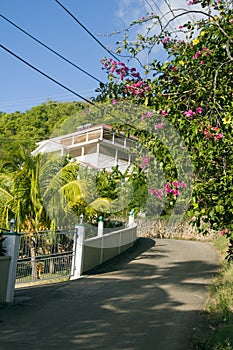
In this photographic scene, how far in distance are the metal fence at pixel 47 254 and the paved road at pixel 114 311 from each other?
62 centimetres

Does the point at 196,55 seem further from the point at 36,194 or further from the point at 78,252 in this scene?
the point at 36,194

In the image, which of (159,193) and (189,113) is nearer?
(189,113)

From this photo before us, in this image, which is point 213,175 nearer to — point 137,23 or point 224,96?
point 224,96

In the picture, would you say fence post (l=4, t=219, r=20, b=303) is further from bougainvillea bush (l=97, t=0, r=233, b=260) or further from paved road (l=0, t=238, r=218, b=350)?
bougainvillea bush (l=97, t=0, r=233, b=260)

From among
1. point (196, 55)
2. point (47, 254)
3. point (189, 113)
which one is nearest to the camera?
point (189, 113)

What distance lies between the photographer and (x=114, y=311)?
7625 millimetres

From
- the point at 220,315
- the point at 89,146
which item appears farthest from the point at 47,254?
the point at 89,146

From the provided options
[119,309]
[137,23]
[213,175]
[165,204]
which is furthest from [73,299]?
[137,23]

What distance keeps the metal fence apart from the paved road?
0.62 meters

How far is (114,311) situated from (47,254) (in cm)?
400

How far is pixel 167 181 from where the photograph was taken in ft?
18.4

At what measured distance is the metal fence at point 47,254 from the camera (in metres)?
10.5

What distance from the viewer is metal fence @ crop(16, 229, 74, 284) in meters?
10.5

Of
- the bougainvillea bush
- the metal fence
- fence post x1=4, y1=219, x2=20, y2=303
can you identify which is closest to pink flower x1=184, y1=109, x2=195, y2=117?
the bougainvillea bush
